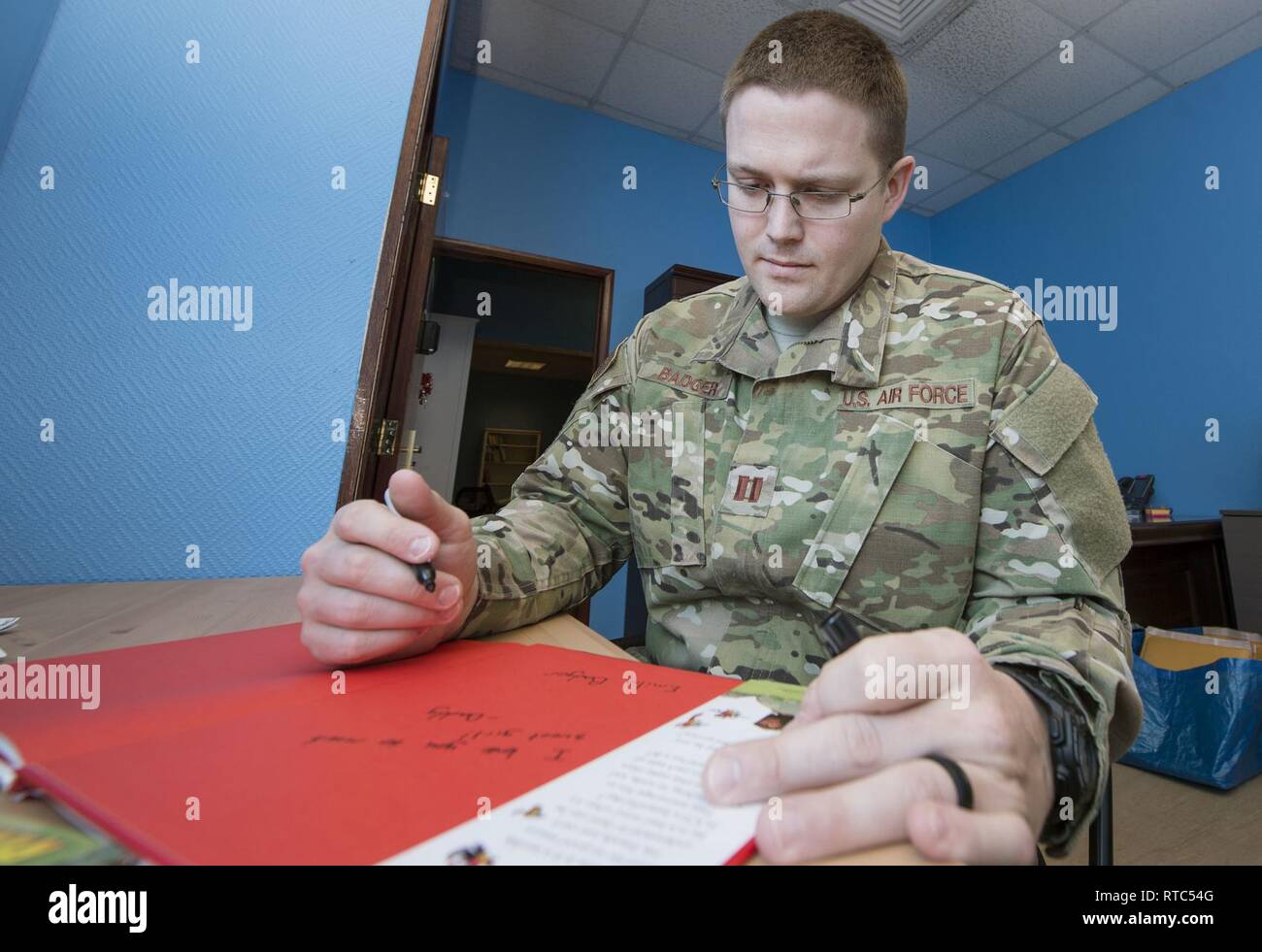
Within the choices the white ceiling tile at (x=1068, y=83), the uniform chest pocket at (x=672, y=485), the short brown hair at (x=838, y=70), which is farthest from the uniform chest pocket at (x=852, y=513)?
the white ceiling tile at (x=1068, y=83)

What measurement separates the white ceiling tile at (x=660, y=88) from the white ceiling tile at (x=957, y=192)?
146 cm

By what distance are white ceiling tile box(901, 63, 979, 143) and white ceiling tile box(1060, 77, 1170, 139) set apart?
1.68ft

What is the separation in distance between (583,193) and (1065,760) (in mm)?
2876

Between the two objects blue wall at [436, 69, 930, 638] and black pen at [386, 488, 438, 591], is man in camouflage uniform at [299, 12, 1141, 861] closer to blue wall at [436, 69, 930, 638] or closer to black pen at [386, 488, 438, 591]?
black pen at [386, 488, 438, 591]

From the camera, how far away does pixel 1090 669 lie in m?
0.40

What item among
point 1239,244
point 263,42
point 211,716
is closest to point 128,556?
point 211,716

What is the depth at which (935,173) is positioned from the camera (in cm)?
309

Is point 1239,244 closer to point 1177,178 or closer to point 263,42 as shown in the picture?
point 1177,178

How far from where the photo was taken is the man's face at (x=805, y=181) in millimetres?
696

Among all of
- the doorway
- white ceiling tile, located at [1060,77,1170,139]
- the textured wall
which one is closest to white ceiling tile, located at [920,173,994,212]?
white ceiling tile, located at [1060,77,1170,139]

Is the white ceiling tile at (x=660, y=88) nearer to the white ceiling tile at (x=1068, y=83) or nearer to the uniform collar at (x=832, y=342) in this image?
the white ceiling tile at (x=1068, y=83)

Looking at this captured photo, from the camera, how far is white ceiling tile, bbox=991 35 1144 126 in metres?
2.26

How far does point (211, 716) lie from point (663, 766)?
25cm

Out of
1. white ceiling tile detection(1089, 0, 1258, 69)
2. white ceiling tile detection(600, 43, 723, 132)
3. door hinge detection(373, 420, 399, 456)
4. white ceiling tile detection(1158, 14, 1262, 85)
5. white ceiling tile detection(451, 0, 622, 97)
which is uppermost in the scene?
white ceiling tile detection(451, 0, 622, 97)
